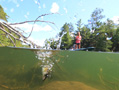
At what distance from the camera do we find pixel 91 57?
311 inches

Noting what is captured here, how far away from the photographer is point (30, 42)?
1146 millimetres

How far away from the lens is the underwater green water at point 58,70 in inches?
202

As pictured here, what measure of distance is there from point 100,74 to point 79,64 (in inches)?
66.9

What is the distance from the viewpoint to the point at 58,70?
21.1 feet

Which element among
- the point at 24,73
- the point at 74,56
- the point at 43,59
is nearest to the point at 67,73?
the point at 74,56

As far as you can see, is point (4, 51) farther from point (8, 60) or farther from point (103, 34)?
point (103, 34)

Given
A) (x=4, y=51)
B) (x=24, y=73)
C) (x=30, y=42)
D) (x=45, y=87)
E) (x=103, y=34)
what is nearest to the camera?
(x=30, y=42)

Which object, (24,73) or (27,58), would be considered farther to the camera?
(27,58)

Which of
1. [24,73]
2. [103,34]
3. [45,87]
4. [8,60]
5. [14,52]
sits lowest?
[45,87]

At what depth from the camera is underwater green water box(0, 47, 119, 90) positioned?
202 inches

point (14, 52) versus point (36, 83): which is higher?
point (14, 52)

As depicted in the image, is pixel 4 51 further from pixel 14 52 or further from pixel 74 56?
pixel 74 56

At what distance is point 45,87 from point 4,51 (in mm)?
3461

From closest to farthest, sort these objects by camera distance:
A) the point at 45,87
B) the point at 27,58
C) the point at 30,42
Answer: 1. the point at 30,42
2. the point at 45,87
3. the point at 27,58
